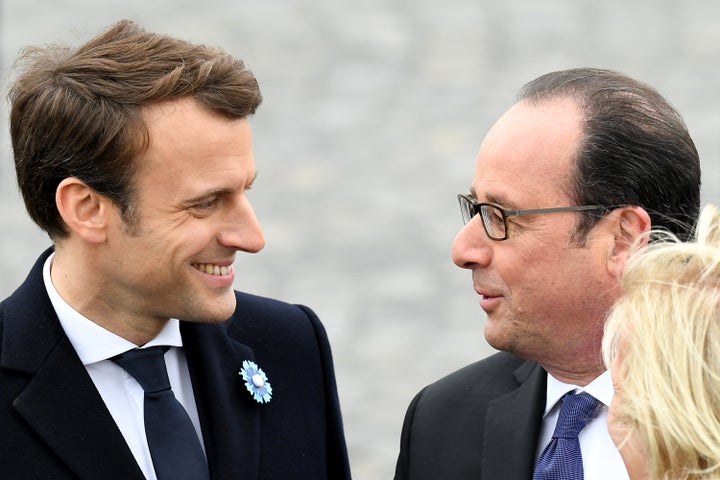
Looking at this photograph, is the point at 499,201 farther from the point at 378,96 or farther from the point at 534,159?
the point at 378,96

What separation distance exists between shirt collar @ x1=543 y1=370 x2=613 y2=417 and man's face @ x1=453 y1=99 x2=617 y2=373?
0.05 m

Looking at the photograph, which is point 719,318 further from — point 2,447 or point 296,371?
point 2,447

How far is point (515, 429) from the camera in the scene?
3.44m

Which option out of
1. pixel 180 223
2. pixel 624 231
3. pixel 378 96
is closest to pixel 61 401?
pixel 180 223

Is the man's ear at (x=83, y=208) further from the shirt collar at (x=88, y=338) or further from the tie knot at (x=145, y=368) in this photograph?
the tie knot at (x=145, y=368)

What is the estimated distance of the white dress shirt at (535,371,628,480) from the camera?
3264mm

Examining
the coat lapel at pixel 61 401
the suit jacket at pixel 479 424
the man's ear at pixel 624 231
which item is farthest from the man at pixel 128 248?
the man's ear at pixel 624 231

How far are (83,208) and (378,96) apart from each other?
5.45m

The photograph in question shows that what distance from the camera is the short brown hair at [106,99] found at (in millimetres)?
3260

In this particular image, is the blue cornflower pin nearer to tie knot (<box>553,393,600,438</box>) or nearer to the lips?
the lips

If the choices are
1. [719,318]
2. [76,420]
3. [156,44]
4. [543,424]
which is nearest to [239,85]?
[156,44]

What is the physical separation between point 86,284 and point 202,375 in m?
0.37

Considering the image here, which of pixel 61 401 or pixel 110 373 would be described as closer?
pixel 61 401

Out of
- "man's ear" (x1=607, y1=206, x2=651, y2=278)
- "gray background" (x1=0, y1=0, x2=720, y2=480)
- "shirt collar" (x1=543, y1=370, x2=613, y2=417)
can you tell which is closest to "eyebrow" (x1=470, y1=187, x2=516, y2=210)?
"man's ear" (x1=607, y1=206, x2=651, y2=278)
